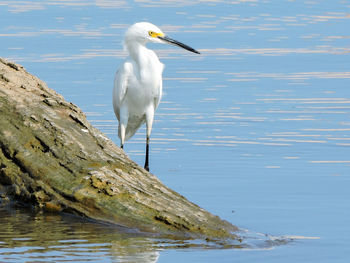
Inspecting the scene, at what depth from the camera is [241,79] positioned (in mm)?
18297

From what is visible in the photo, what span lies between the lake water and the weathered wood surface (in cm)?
19

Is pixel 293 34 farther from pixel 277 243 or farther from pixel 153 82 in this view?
pixel 277 243

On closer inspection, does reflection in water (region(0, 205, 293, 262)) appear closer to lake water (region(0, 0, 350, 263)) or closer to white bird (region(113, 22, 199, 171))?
lake water (region(0, 0, 350, 263))

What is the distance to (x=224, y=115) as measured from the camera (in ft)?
50.4

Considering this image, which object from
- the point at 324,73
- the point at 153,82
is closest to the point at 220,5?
the point at 324,73

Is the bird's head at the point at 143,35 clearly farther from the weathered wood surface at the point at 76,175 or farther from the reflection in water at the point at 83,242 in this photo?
the reflection in water at the point at 83,242

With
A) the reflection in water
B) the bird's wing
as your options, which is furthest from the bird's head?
the reflection in water

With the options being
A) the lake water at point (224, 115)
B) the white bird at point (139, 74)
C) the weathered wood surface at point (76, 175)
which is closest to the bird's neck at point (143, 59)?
the white bird at point (139, 74)

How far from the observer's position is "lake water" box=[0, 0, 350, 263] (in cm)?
895

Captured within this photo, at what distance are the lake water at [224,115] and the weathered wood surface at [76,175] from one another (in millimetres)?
195

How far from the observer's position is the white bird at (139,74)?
1330 cm

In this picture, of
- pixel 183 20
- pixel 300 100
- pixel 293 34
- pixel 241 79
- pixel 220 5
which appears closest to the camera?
pixel 300 100

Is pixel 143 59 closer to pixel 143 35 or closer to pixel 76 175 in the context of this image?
pixel 143 35

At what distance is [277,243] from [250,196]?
1.93 metres
